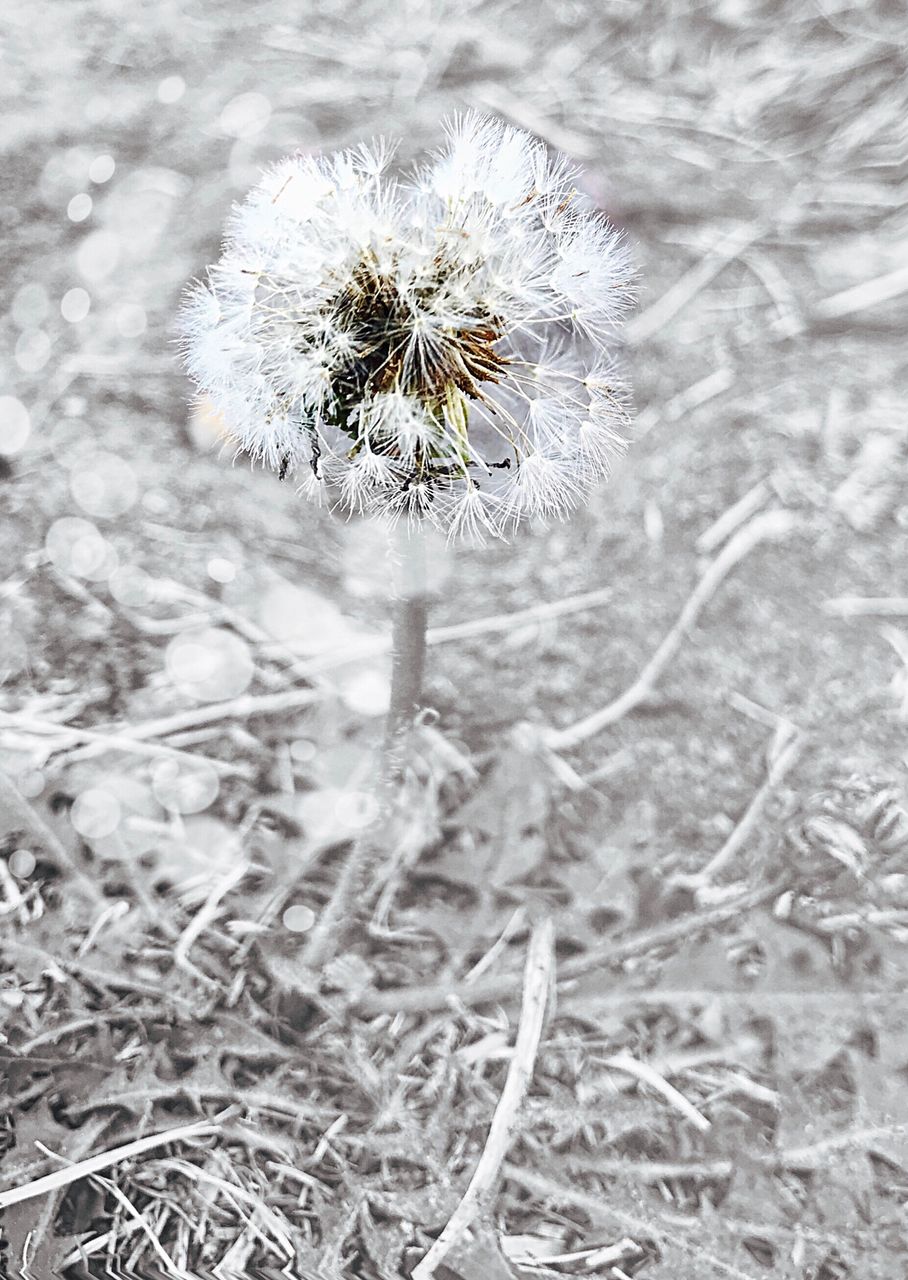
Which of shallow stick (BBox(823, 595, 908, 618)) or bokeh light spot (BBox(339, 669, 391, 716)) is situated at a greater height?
shallow stick (BBox(823, 595, 908, 618))

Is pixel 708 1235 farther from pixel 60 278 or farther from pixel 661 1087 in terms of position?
pixel 60 278

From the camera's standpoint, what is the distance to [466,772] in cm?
206

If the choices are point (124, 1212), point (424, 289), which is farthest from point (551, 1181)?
point (424, 289)

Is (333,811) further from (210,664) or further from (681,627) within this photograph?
(681,627)

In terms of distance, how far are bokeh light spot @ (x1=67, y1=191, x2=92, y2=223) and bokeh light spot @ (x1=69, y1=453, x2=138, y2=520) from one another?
0.75 metres

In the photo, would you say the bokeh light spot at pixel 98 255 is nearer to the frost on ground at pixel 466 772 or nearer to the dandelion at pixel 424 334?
the frost on ground at pixel 466 772

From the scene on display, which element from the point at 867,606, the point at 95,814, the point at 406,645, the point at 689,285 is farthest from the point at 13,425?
the point at 867,606

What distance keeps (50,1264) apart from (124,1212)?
119 millimetres

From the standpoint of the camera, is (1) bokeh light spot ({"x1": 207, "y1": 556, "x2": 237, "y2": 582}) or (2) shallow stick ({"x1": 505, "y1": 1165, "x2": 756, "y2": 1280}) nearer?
(2) shallow stick ({"x1": 505, "y1": 1165, "x2": 756, "y2": 1280})

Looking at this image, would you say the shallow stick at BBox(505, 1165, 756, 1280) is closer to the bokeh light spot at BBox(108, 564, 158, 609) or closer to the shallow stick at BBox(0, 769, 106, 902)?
the shallow stick at BBox(0, 769, 106, 902)

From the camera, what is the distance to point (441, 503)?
1339 mm

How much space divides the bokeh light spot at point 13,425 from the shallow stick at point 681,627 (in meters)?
1.35

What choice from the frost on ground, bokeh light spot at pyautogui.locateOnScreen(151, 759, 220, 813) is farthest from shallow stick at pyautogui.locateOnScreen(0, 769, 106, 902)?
bokeh light spot at pyautogui.locateOnScreen(151, 759, 220, 813)

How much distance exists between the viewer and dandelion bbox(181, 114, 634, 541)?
124cm
